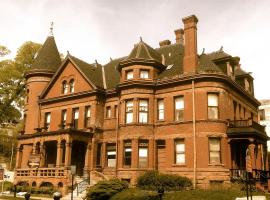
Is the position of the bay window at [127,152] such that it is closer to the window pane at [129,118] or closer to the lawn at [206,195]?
the window pane at [129,118]

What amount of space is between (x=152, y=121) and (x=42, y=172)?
1101cm

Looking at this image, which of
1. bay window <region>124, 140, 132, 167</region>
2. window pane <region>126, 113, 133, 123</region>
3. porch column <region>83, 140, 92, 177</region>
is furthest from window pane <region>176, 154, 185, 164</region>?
porch column <region>83, 140, 92, 177</region>

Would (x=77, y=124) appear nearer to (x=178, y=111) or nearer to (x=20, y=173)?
(x=20, y=173)

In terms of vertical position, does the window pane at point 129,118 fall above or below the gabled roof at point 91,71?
below

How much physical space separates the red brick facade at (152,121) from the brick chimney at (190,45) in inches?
3.6

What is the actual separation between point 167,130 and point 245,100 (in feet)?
34.0

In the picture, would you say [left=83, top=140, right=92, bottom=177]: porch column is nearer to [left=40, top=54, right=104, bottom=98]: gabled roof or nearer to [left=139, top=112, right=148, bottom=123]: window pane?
[left=139, top=112, right=148, bottom=123]: window pane

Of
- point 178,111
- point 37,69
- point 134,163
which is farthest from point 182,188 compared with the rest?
point 37,69

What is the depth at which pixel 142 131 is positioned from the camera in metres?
30.9

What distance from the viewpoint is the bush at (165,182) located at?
2714 centimetres

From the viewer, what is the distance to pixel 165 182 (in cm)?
2733

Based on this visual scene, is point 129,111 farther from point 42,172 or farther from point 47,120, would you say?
point 47,120

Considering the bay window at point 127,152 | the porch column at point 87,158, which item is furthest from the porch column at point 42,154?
the bay window at point 127,152

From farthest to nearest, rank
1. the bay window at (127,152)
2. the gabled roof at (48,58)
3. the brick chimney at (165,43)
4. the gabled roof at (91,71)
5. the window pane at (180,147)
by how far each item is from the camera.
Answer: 1. the brick chimney at (165,43)
2. the gabled roof at (48,58)
3. the gabled roof at (91,71)
4. the bay window at (127,152)
5. the window pane at (180,147)
